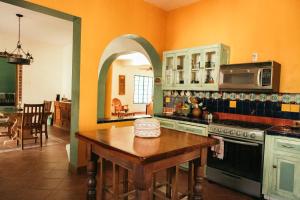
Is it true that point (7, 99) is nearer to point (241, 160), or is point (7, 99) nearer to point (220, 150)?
point (220, 150)

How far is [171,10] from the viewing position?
4676 mm

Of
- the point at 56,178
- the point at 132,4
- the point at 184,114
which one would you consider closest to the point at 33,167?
the point at 56,178

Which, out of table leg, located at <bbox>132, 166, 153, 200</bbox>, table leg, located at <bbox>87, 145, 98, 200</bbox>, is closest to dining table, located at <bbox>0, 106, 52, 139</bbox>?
table leg, located at <bbox>87, 145, 98, 200</bbox>

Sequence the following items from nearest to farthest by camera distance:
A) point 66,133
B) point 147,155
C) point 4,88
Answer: point 147,155 < point 66,133 < point 4,88

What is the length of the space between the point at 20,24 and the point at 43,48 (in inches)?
75.0

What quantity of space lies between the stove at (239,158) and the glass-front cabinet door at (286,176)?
0.16 m

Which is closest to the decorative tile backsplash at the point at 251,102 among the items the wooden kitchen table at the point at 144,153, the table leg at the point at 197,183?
the wooden kitchen table at the point at 144,153

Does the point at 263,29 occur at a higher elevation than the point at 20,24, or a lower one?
lower

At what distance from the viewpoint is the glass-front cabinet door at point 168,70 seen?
421 cm

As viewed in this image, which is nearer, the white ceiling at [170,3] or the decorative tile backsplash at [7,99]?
the white ceiling at [170,3]

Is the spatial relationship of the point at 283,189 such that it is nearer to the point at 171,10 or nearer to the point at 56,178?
the point at 56,178

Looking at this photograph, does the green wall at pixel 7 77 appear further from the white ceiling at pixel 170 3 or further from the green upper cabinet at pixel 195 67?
the green upper cabinet at pixel 195 67

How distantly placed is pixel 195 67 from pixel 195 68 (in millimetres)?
23

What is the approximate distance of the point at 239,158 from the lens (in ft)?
9.32
